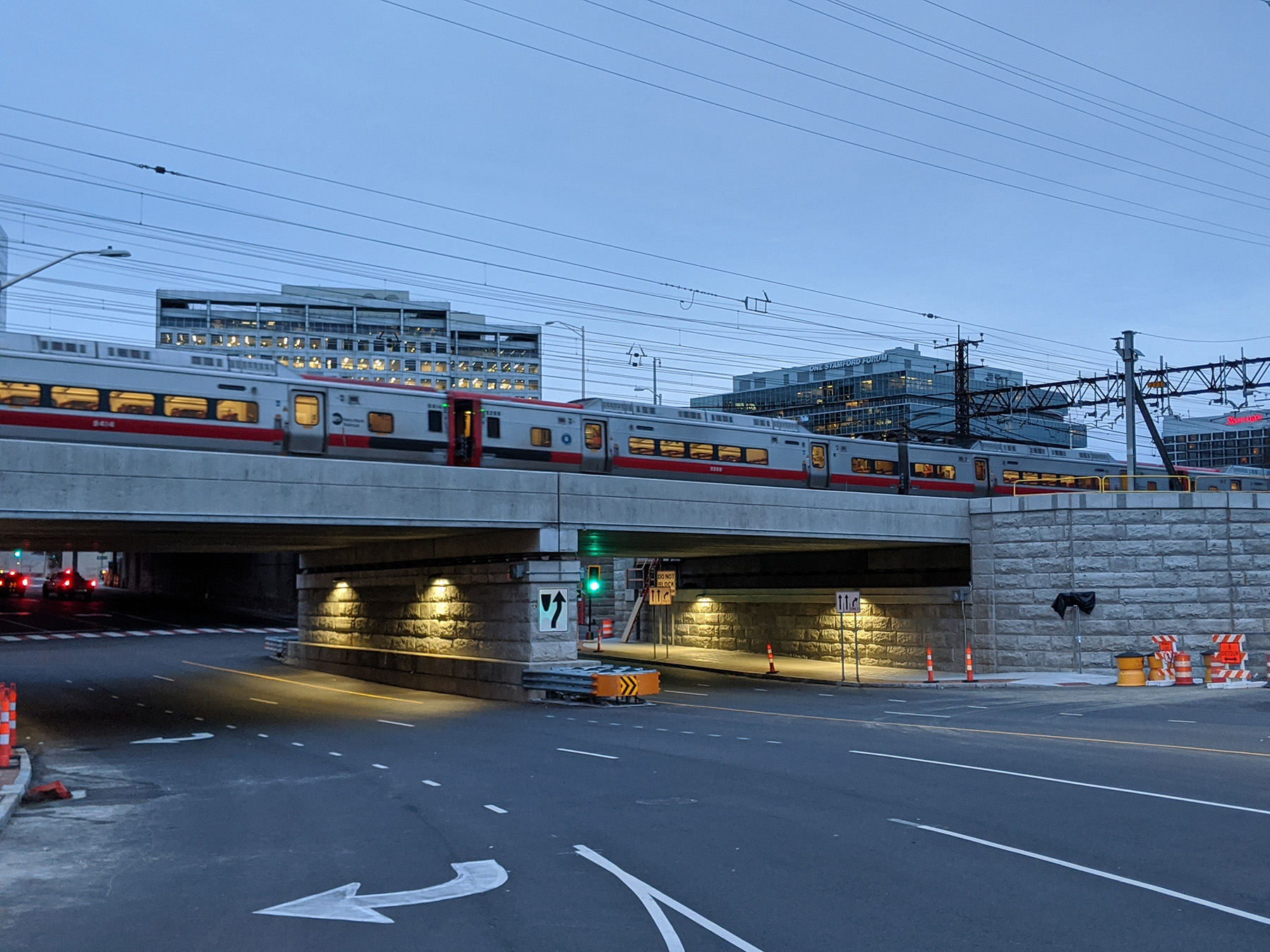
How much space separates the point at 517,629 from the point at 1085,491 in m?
17.1

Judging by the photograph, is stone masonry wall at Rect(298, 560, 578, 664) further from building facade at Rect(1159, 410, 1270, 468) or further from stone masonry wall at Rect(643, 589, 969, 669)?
building facade at Rect(1159, 410, 1270, 468)

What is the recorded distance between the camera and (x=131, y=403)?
2442 centimetres

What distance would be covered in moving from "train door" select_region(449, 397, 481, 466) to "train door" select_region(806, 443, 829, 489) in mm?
12738

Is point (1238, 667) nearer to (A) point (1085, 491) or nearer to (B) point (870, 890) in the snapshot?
(A) point (1085, 491)

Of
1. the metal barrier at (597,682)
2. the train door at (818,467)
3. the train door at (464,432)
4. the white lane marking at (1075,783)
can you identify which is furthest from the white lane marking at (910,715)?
the train door at (818,467)

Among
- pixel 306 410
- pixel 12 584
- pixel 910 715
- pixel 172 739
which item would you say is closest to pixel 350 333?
pixel 12 584

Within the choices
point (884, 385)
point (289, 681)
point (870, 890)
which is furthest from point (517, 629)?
point (884, 385)

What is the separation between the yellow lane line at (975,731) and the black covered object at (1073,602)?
12442 millimetres

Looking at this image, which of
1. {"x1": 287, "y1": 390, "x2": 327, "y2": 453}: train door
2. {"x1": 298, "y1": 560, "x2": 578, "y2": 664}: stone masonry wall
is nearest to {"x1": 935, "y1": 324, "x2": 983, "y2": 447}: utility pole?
{"x1": 298, "y1": 560, "x2": 578, "y2": 664}: stone masonry wall

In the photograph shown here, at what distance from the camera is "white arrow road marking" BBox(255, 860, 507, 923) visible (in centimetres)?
875

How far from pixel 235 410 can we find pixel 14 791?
1294cm

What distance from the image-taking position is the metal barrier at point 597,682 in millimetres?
26000

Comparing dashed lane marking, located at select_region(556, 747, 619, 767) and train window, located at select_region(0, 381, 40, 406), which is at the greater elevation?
train window, located at select_region(0, 381, 40, 406)

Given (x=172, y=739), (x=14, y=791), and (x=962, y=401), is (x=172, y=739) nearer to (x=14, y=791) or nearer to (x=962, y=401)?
(x=14, y=791)
